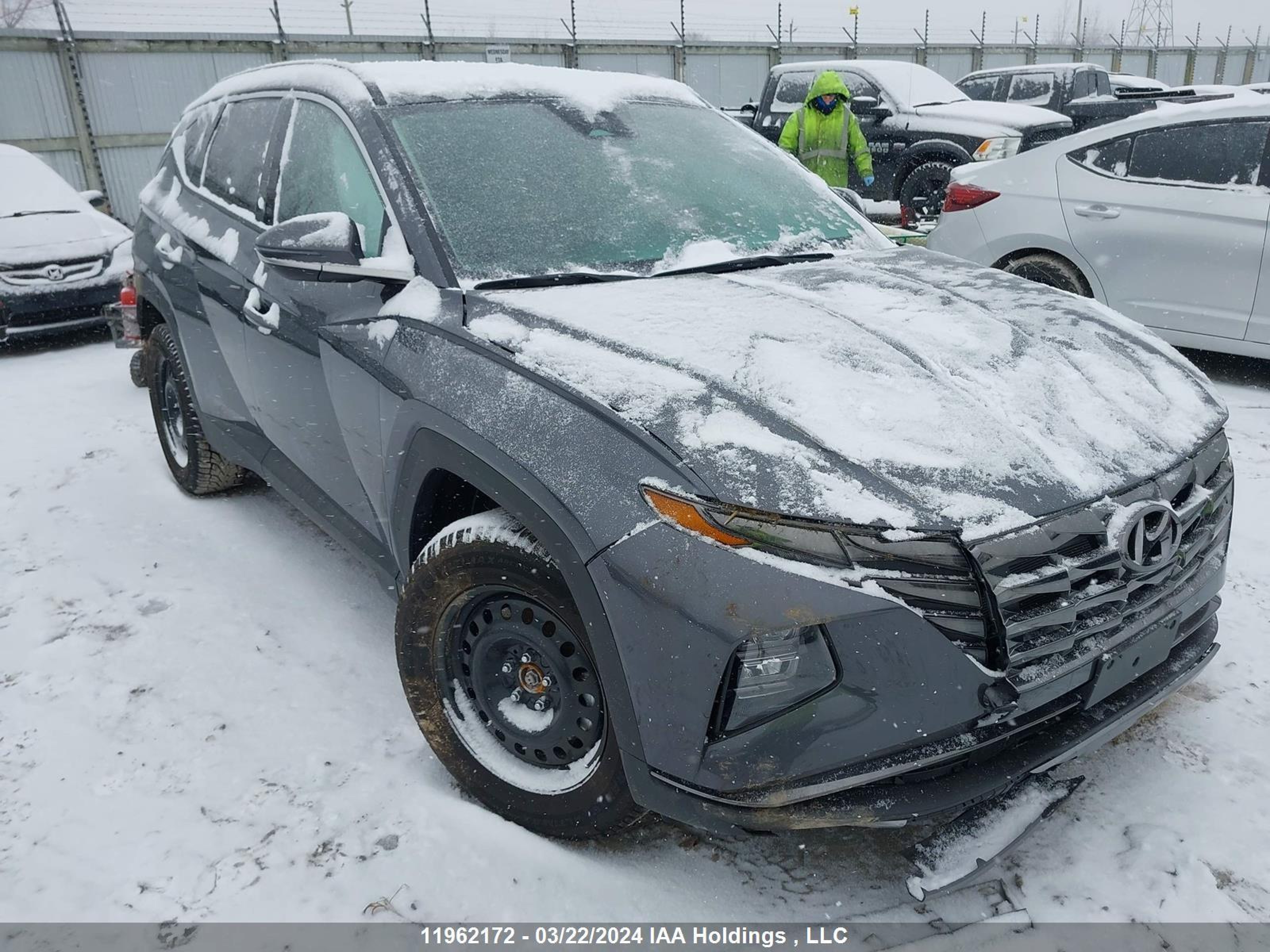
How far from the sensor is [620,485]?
175 cm

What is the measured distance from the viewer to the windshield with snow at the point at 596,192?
248cm

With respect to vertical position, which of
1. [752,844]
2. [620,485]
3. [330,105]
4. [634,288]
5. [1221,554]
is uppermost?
[330,105]

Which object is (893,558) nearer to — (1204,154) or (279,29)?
(1204,154)

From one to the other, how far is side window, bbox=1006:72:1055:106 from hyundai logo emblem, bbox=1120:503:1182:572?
12782 mm

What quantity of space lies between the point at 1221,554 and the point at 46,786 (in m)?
2.98

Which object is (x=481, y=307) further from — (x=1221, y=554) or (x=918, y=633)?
(x=1221, y=554)

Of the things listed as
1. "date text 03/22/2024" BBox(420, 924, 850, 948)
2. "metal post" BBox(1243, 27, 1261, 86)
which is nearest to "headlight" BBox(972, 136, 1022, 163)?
"date text 03/22/2024" BBox(420, 924, 850, 948)

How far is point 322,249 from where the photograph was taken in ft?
7.69

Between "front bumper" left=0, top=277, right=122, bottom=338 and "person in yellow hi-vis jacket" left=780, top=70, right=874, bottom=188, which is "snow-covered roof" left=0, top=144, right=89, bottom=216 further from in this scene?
"person in yellow hi-vis jacket" left=780, top=70, right=874, bottom=188

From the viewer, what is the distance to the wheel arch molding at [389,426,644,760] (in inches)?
70.0

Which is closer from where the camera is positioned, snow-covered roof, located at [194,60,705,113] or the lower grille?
the lower grille

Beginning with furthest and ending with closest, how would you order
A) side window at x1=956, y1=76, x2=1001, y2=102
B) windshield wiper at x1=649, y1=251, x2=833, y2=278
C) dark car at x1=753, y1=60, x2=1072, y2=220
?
1. side window at x1=956, y1=76, x2=1001, y2=102
2. dark car at x1=753, y1=60, x2=1072, y2=220
3. windshield wiper at x1=649, y1=251, x2=833, y2=278

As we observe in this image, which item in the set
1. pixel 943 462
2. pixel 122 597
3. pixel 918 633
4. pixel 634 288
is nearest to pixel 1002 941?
pixel 918 633

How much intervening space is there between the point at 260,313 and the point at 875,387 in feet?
6.55
